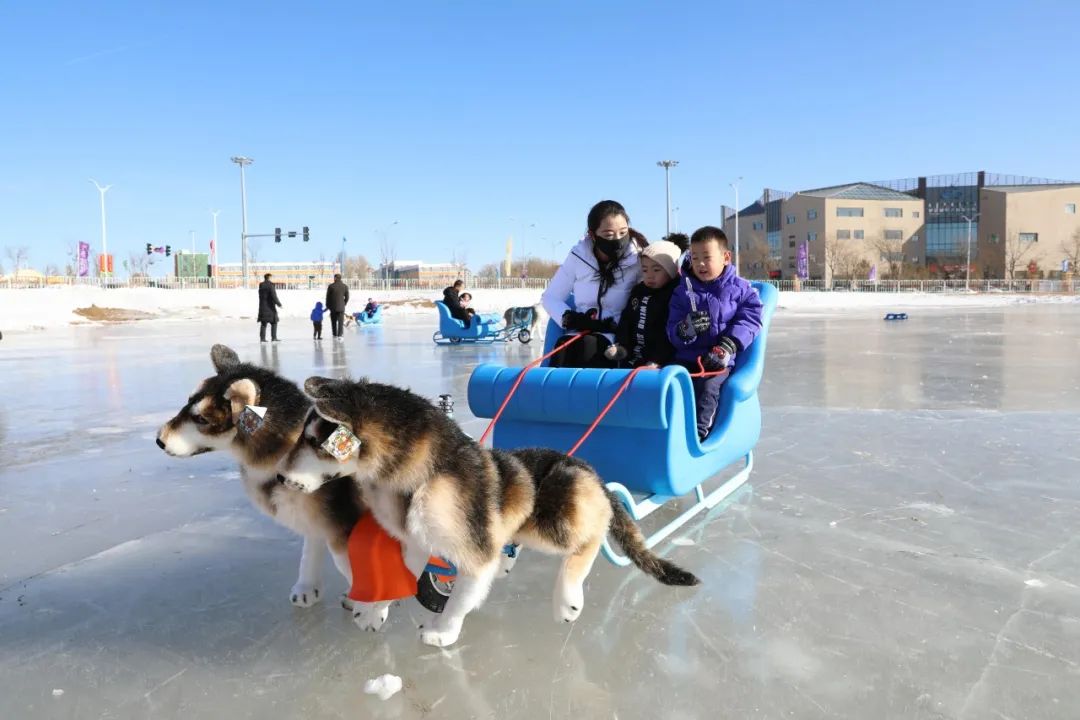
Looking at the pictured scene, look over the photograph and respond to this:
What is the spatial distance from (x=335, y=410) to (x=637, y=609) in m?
1.24

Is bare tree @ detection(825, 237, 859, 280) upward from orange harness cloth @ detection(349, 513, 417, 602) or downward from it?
upward

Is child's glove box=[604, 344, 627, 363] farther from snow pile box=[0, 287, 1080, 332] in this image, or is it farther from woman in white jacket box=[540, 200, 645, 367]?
snow pile box=[0, 287, 1080, 332]

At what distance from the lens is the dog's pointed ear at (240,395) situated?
84.4 inches

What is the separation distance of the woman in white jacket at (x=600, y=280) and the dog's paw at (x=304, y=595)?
1.67m

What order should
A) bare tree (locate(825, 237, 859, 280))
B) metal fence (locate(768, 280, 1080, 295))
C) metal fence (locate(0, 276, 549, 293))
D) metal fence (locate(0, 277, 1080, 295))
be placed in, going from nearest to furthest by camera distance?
metal fence (locate(0, 276, 549, 293)), metal fence (locate(0, 277, 1080, 295)), metal fence (locate(768, 280, 1080, 295)), bare tree (locate(825, 237, 859, 280))

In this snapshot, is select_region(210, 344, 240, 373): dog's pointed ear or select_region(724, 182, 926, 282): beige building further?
select_region(724, 182, 926, 282): beige building

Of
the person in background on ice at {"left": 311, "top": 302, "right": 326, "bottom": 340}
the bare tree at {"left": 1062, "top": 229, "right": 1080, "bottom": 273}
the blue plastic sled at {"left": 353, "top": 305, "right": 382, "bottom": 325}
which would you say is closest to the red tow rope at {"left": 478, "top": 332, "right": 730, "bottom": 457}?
the person in background on ice at {"left": 311, "top": 302, "right": 326, "bottom": 340}

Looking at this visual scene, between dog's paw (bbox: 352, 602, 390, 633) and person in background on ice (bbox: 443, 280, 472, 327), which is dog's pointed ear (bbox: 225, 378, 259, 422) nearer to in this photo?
dog's paw (bbox: 352, 602, 390, 633)

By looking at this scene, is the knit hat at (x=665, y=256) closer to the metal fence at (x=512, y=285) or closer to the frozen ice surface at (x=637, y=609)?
the frozen ice surface at (x=637, y=609)

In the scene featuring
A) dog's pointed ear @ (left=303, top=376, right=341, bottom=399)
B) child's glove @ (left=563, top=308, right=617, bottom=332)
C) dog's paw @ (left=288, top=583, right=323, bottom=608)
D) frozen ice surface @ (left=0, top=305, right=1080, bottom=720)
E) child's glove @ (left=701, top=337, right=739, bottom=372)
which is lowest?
frozen ice surface @ (left=0, top=305, right=1080, bottom=720)

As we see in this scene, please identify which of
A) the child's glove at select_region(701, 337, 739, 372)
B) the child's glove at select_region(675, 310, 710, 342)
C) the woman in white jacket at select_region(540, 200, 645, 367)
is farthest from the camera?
the woman in white jacket at select_region(540, 200, 645, 367)

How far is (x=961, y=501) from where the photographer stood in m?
3.59

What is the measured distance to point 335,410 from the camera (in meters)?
1.80

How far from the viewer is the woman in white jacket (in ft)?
12.2
